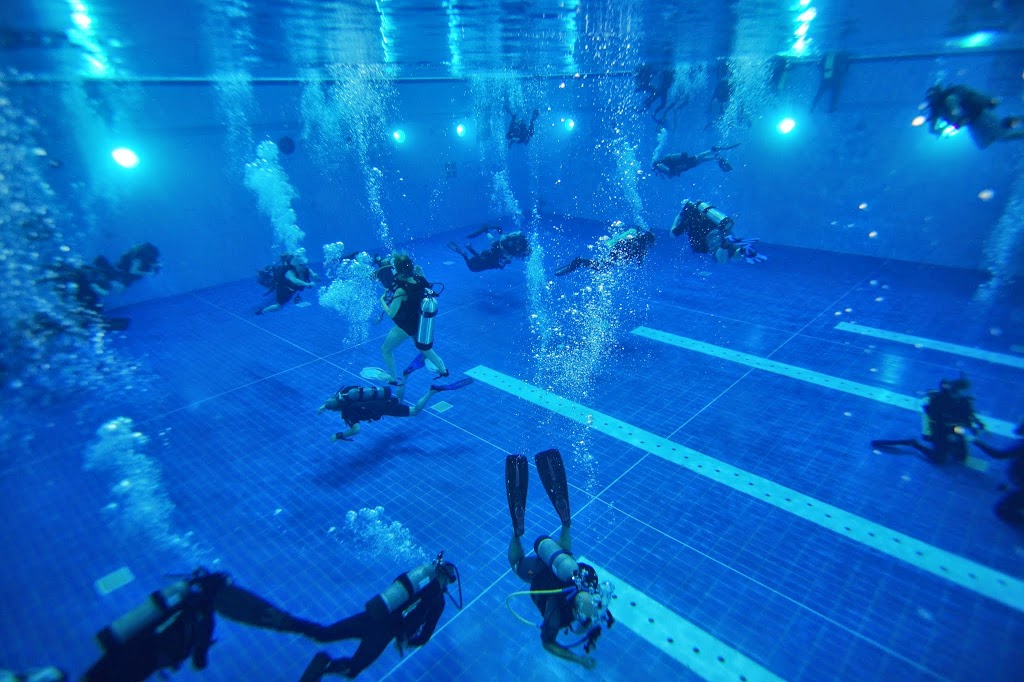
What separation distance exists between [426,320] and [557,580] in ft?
13.8

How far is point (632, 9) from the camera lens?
6.99m

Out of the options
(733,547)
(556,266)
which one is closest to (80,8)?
(733,547)

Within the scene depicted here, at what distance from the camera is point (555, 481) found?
4043 mm

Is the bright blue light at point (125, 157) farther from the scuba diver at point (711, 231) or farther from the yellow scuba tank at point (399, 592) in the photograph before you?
the yellow scuba tank at point (399, 592)

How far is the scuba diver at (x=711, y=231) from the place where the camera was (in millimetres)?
8953

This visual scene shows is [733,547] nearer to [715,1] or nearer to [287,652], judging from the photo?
[287,652]

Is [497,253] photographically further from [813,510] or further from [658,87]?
[813,510]

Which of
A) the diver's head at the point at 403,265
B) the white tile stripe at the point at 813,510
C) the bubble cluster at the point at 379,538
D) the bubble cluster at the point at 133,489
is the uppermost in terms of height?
the diver's head at the point at 403,265

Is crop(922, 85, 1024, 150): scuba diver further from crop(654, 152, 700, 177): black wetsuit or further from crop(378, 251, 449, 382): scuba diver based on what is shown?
crop(378, 251, 449, 382): scuba diver

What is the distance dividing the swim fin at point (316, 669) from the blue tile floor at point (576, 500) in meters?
0.75

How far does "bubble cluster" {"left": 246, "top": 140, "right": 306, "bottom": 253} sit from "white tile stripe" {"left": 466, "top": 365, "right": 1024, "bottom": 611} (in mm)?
11052

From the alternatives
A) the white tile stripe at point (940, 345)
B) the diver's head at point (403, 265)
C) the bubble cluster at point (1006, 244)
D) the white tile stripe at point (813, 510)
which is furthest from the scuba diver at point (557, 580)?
the bubble cluster at point (1006, 244)

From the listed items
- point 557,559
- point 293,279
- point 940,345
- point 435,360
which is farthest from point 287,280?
point 940,345

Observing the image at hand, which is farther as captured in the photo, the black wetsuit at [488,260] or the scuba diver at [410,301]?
the black wetsuit at [488,260]
